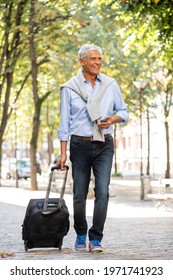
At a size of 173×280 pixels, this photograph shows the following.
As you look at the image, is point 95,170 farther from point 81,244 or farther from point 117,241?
point 117,241

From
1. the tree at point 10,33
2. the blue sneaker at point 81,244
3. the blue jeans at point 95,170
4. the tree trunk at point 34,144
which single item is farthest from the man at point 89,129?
the tree trunk at point 34,144

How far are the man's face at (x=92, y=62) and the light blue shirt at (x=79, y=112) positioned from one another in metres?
0.15

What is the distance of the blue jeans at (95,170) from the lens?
8344 mm

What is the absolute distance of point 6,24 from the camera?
27547 mm

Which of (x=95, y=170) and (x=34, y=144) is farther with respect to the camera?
(x=34, y=144)

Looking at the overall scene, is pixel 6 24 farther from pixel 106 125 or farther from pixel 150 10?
pixel 106 125

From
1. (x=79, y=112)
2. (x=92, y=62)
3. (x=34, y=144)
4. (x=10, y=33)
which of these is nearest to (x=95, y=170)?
(x=79, y=112)

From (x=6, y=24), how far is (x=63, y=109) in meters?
19.6

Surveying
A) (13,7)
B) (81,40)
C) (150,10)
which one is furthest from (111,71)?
(150,10)

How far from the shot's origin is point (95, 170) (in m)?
8.40

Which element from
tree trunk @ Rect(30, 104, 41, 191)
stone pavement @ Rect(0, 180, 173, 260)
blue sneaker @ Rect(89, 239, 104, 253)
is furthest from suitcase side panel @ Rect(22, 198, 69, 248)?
tree trunk @ Rect(30, 104, 41, 191)

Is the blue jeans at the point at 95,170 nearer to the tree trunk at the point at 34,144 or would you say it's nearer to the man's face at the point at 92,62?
the man's face at the point at 92,62

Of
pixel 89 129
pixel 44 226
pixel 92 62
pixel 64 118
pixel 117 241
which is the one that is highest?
pixel 92 62

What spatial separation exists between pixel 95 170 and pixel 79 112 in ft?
1.89
